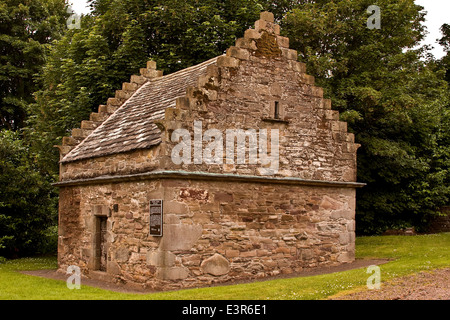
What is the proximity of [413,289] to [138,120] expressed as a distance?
9004 millimetres

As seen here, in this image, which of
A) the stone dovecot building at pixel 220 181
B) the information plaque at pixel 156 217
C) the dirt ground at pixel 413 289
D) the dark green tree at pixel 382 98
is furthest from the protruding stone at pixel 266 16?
the dirt ground at pixel 413 289

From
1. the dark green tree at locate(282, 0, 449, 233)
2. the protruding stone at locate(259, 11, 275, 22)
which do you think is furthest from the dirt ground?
the dark green tree at locate(282, 0, 449, 233)

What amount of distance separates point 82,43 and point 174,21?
13.6ft

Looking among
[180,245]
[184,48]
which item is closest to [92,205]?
[180,245]

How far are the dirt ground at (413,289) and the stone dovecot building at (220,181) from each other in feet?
12.1

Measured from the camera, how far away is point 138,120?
16.1 m

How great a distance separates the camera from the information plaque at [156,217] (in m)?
12.8

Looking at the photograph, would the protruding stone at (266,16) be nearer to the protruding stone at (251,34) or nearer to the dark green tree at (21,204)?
the protruding stone at (251,34)

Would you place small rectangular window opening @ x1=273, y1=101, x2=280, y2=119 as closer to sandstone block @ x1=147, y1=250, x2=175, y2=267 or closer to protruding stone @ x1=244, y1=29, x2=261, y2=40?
protruding stone @ x1=244, y1=29, x2=261, y2=40

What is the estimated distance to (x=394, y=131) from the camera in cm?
2516

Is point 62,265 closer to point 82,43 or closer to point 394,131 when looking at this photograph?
point 82,43

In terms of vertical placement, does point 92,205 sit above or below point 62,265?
above

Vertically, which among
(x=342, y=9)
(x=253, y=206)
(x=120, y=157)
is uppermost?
(x=342, y=9)

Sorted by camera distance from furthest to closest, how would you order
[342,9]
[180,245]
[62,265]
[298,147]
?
[342,9]
[62,265]
[298,147]
[180,245]
